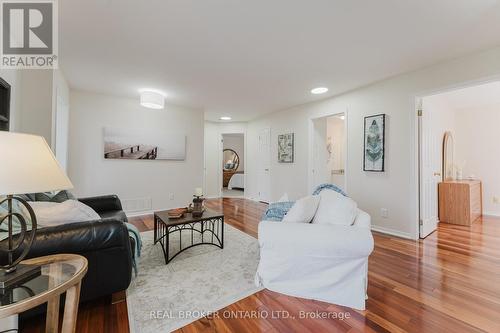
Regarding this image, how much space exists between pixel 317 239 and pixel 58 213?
183cm

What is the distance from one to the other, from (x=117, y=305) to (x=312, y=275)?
1493 millimetres

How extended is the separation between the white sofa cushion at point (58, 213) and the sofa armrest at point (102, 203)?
1228 millimetres

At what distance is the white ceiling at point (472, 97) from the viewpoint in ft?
11.4

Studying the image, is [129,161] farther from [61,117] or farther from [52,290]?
[52,290]

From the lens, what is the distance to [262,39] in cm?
216

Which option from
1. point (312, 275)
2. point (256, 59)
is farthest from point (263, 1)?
point (312, 275)

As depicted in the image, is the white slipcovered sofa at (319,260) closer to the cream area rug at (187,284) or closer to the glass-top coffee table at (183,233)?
the cream area rug at (187,284)

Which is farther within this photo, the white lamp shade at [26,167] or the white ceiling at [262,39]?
the white ceiling at [262,39]

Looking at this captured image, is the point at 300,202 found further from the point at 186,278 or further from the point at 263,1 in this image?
the point at 263,1

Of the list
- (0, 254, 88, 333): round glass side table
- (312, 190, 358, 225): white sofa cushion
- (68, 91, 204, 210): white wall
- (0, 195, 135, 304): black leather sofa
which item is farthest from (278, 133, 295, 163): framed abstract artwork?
(0, 254, 88, 333): round glass side table

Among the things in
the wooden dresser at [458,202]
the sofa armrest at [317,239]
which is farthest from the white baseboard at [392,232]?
the sofa armrest at [317,239]

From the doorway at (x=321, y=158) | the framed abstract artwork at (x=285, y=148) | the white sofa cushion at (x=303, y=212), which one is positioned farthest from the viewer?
the framed abstract artwork at (x=285, y=148)

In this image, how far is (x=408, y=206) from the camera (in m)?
2.99

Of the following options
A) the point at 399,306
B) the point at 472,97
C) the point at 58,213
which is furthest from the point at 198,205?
the point at 472,97
